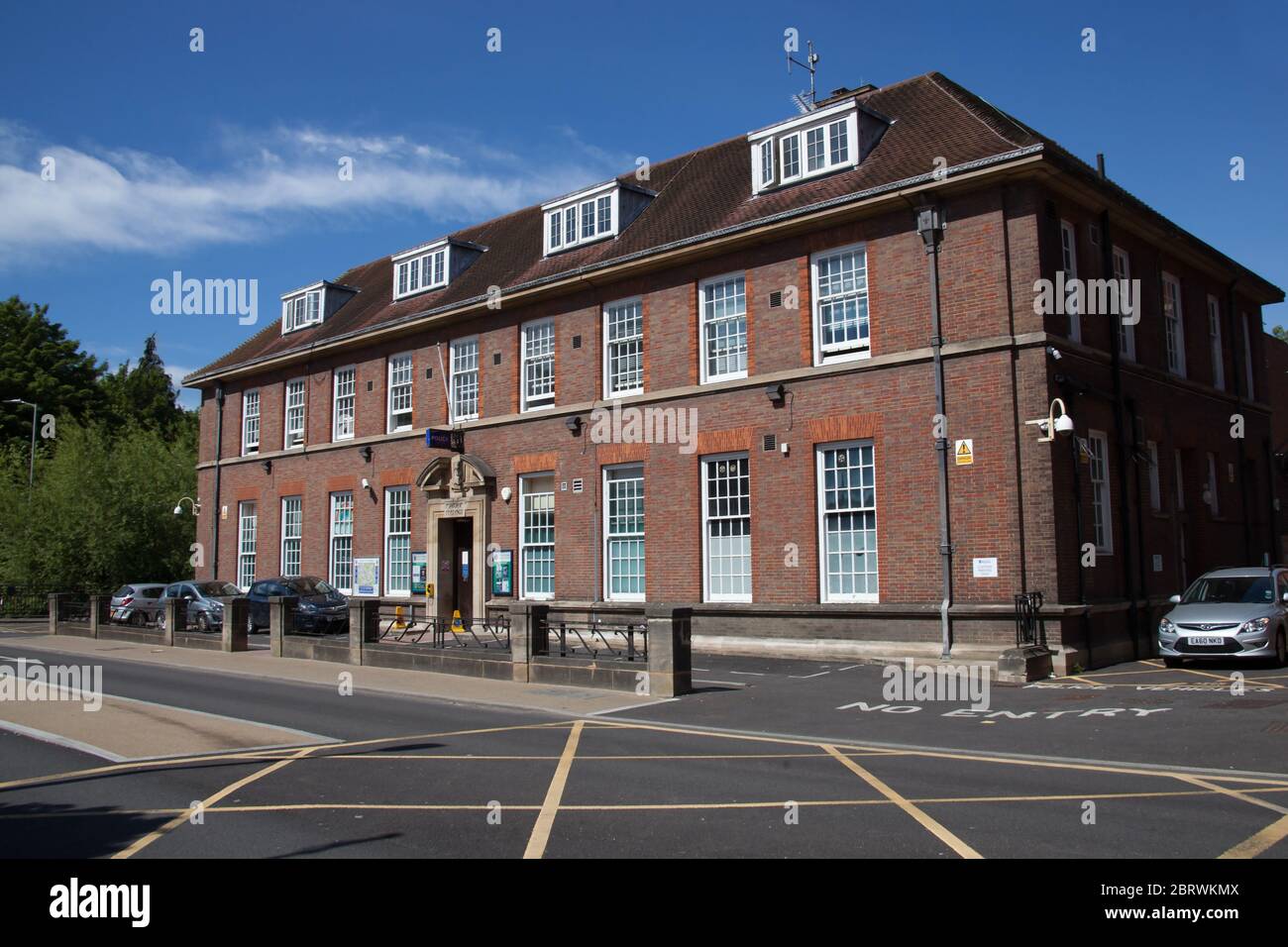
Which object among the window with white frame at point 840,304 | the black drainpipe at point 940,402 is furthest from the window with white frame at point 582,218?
the black drainpipe at point 940,402

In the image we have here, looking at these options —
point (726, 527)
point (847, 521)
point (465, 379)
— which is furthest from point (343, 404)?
point (847, 521)

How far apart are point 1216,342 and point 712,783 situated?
2166cm

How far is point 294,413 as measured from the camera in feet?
105

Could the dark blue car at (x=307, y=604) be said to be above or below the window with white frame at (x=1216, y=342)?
below

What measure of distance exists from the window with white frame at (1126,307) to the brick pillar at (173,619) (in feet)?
75.2

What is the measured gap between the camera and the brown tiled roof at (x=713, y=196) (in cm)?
1862

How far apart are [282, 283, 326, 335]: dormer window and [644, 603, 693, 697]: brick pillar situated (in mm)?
22206

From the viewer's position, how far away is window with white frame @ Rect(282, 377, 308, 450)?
104 ft

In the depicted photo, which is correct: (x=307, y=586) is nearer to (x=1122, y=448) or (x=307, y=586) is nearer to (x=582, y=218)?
(x=582, y=218)

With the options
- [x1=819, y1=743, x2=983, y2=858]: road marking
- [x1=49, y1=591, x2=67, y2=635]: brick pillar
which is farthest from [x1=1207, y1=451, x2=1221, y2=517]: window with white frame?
[x1=49, y1=591, x2=67, y2=635]: brick pillar

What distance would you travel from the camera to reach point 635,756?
10219 millimetres

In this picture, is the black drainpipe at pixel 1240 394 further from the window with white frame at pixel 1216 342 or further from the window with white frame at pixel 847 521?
the window with white frame at pixel 847 521
